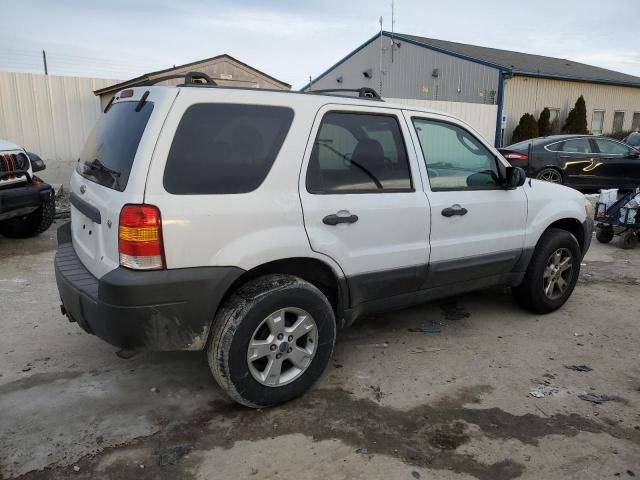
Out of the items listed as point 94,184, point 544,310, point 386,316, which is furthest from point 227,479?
point 544,310

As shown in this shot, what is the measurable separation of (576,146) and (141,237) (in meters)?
11.6

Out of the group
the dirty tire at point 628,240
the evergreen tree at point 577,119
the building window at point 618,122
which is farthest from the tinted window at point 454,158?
the building window at point 618,122

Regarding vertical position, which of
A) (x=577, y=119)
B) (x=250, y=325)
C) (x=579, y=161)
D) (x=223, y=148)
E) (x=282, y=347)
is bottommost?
(x=282, y=347)

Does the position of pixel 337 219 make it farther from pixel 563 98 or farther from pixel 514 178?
pixel 563 98

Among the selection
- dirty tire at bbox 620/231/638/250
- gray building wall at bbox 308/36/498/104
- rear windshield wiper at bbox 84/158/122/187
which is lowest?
dirty tire at bbox 620/231/638/250

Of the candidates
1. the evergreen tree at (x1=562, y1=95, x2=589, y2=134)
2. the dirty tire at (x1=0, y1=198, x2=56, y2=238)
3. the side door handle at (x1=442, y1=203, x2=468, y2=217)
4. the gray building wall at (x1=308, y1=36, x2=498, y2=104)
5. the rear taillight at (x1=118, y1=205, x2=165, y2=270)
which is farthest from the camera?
the evergreen tree at (x1=562, y1=95, x2=589, y2=134)

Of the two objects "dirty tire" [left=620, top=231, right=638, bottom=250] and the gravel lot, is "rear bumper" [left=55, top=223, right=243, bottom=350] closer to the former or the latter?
the gravel lot

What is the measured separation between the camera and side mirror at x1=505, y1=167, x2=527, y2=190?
3.82 m

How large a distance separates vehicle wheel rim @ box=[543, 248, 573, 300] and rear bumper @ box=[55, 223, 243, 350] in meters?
2.99

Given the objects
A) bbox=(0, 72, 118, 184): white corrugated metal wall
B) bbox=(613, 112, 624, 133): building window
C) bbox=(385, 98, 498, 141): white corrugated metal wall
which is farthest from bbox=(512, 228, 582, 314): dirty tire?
bbox=(613, 112, 624, 133): building window

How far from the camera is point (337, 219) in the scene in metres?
2.97

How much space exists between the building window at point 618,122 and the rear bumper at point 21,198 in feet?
95.6

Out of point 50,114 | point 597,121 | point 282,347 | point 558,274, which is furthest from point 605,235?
point 597,121

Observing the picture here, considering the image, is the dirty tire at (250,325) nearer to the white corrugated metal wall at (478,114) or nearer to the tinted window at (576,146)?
the tinted window at (576,146)
